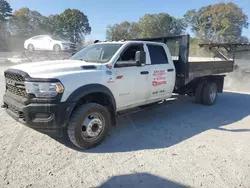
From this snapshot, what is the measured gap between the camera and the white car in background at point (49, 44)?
16.3 m

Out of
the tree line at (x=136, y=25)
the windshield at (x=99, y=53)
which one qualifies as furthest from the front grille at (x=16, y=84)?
the tree line at (x=136, y=25)

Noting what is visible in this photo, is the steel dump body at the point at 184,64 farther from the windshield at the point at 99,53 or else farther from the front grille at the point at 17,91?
the front grille at the point at 17,91

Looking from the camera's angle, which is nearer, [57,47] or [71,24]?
[57,47]

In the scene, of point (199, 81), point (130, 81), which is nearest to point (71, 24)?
point (199, 81)

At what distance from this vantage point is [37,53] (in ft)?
50.0

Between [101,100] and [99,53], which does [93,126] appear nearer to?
[101,100]

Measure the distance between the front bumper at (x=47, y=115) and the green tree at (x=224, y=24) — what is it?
4300 centimetres

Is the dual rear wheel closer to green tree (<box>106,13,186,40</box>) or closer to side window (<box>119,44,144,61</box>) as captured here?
side window (<box>119,44,144,61</box>)

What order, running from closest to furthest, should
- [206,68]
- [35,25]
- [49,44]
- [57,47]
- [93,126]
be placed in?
1. [93,126]
2. [206,68]
3. [57,47]
4. [49,44]
5. [35,25]

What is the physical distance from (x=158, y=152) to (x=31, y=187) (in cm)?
212

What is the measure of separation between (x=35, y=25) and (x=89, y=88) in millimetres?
58584

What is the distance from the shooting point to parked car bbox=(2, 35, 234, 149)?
345cm

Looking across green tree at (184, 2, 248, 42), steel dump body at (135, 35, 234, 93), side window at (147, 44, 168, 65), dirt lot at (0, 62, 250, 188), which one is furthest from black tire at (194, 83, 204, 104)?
green tree at (184, 2, 248, 42)

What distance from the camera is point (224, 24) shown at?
40.8 meters
